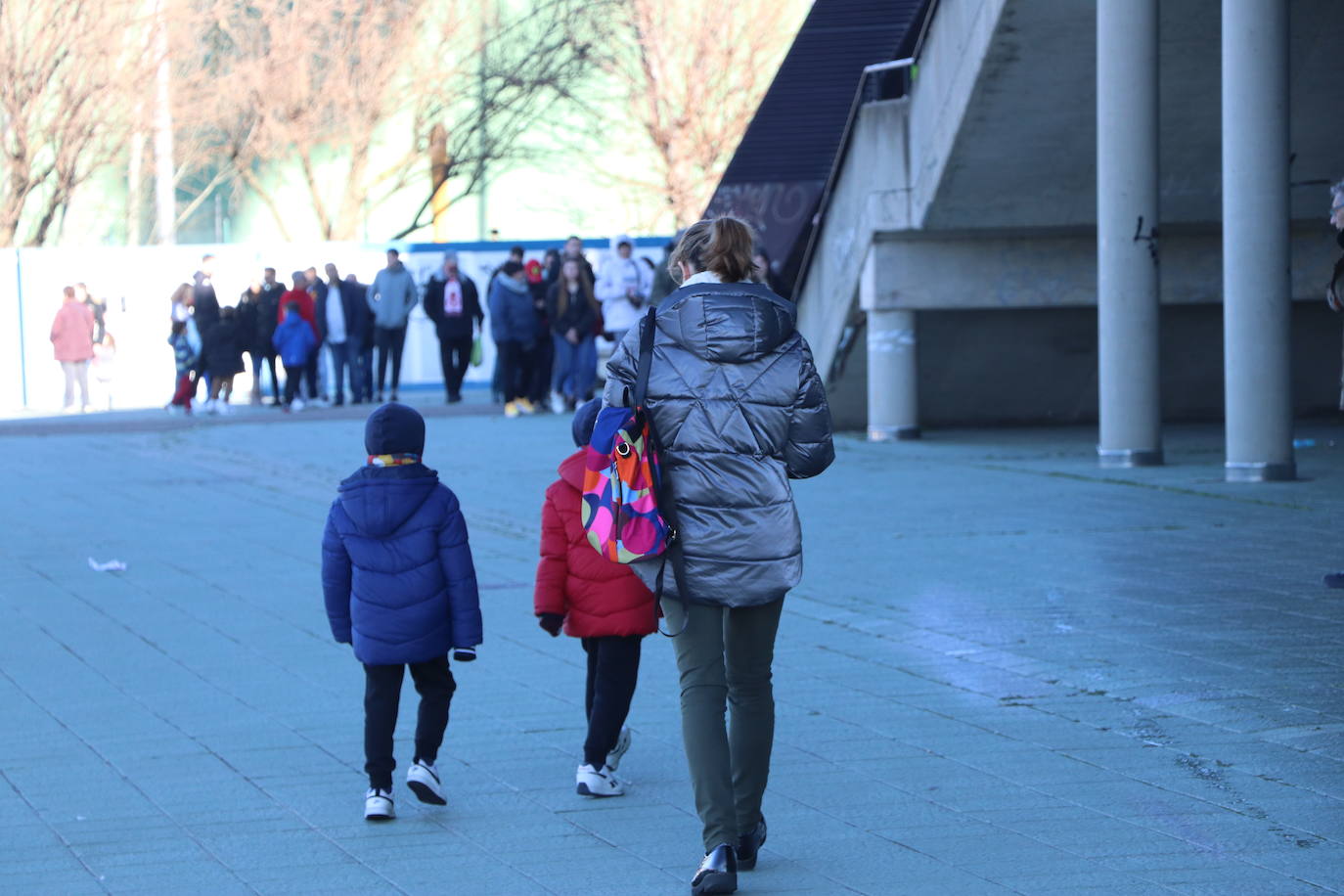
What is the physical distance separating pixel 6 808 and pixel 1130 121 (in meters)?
10.4

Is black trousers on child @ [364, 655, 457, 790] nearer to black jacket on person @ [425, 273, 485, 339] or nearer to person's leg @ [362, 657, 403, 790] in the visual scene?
person's leg @ [362, 657, 403, 790]

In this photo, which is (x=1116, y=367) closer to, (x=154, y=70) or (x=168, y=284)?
(x=168, y=284)

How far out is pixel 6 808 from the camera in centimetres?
605

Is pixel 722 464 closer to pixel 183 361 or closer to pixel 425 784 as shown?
pixel 425 784

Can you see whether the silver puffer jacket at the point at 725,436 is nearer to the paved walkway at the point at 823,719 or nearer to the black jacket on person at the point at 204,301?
the paved walkway at the point at 823,719

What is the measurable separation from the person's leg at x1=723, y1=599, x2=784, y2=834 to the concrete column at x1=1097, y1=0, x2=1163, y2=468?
→ 32.6 feet

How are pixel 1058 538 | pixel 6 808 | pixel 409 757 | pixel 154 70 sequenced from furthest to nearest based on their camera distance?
pixel 154 70 → pixel 1058 538 → pixel 409 757 → pixel 6 808

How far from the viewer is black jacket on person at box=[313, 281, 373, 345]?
25812 mm

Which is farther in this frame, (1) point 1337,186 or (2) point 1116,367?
(2) point 1116,367

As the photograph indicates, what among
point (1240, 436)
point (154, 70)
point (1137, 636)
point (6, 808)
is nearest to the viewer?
point (6, 808)

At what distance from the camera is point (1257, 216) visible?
13516 mm

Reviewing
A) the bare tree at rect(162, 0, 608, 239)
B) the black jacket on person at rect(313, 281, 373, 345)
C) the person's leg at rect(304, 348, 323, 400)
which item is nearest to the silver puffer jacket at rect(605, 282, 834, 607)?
the person's leg at rect(304, 348, 323, 400)

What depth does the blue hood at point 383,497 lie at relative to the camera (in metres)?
5.79

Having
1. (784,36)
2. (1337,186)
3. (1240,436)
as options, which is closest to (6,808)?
(1337,186)
